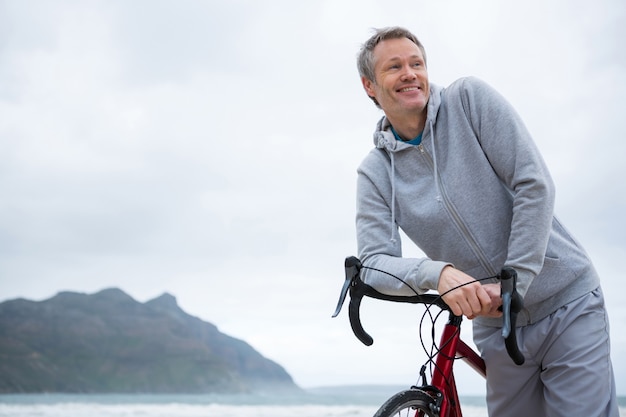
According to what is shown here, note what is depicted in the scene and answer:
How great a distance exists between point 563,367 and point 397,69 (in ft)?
3.37

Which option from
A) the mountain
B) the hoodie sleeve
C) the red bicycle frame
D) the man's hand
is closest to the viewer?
the man's hand

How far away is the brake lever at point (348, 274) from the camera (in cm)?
182

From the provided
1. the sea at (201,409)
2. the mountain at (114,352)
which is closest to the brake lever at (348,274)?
the sea at (201,409)

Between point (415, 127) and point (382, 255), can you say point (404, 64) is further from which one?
point (382, 255)

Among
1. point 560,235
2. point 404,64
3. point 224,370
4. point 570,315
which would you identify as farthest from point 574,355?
point 224,370

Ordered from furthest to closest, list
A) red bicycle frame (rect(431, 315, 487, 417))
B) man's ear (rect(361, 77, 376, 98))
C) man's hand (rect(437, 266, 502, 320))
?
1. man's ear (rect(361, 77, 376, 98))
2. red bicycle frame (rect(431, 315, 487, 417))
3. man's hand (rect(437, 266, 502, 320))

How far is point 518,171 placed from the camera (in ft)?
6.15

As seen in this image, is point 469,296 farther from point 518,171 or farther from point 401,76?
point 401,76

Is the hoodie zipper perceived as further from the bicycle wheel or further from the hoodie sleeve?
the bicycle wheel

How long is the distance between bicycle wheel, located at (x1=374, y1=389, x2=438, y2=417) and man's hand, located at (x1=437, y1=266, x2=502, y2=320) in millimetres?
272

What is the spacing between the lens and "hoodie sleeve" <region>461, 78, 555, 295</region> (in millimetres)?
1794

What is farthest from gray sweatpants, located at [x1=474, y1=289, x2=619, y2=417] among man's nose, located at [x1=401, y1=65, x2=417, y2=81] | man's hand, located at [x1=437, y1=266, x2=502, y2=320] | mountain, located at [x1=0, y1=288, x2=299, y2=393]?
mountain, located at [x1=0, y1=288, x2=299, y2=393]

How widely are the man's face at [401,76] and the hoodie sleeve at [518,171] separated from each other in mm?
146

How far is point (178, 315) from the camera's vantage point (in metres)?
94.1
